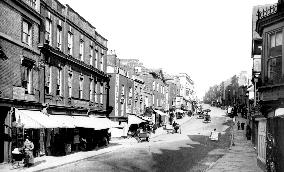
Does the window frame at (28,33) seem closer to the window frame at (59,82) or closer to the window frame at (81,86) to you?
the window frame at (59,82)

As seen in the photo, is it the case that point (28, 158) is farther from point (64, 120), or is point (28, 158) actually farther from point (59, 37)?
point (59, 37)

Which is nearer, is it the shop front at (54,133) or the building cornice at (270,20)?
the shop front at (54,133)

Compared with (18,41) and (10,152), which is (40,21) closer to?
(18,41)

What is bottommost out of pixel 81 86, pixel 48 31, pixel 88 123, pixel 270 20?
pixel 88 123

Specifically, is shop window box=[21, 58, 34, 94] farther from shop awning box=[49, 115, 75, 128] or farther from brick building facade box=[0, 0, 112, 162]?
shop awning box=[49, 115, 75, 128]

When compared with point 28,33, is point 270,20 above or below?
above

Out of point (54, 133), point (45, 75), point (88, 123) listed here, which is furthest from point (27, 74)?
point (88, 123)

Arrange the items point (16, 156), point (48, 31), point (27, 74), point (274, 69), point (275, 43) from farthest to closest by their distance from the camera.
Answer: point (48, 31) → point (274, 69) → point (275, 43) → point (27, 74) → point (16, 156)

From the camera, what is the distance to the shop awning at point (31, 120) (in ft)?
64.7

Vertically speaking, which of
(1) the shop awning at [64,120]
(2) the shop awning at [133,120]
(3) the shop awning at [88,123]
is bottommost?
(2) the shop awning at [133,120]

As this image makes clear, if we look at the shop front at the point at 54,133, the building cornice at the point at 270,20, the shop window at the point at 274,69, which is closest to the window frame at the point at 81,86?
the shop front at the point at 54,133

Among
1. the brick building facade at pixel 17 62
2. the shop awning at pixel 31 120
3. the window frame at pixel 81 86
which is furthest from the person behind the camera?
the window frame at pixel 81 86

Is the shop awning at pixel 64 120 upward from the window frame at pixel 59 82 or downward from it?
downward

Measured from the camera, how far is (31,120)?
796 inches
